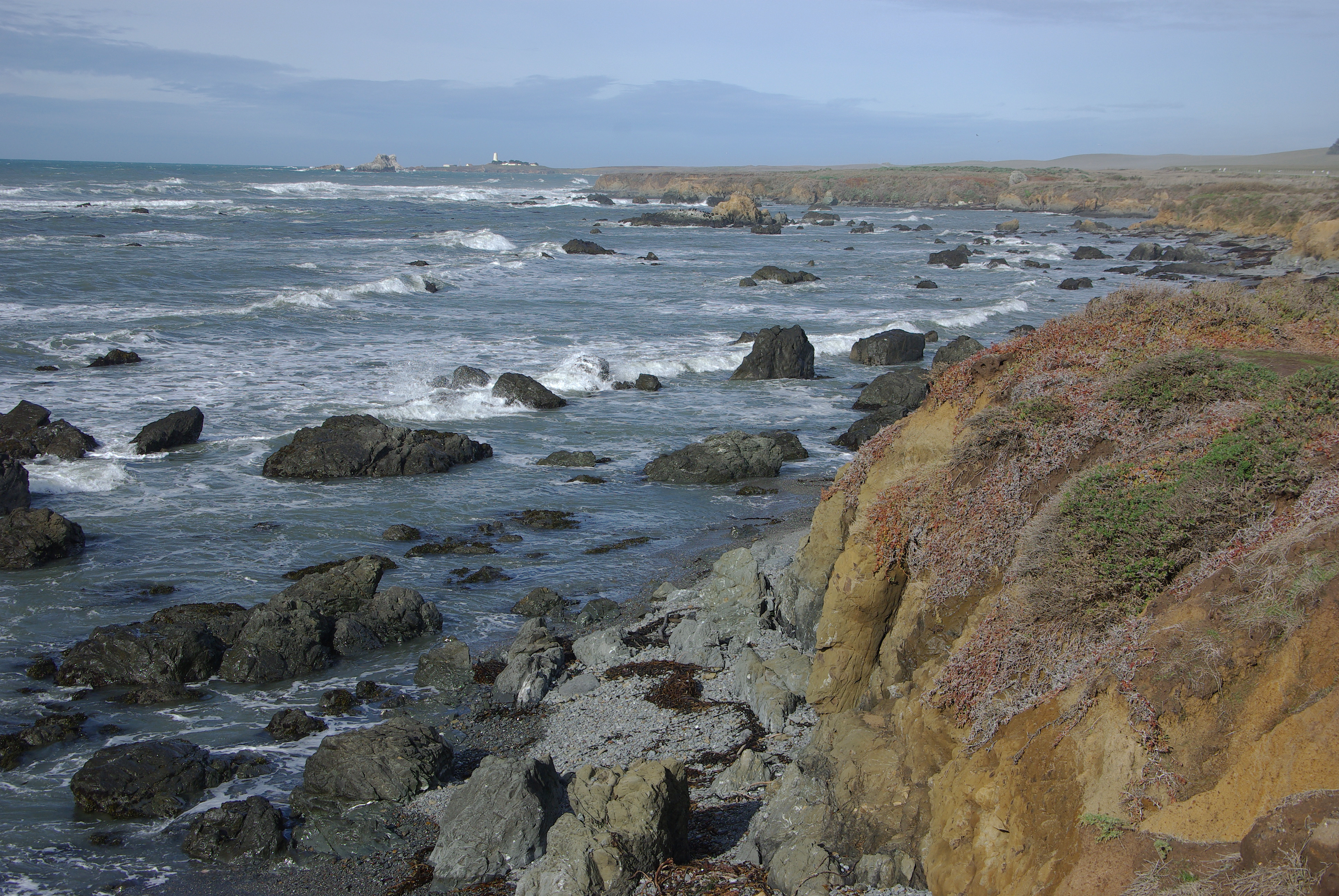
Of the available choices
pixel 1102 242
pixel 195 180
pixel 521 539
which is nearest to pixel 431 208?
pixel 195 180

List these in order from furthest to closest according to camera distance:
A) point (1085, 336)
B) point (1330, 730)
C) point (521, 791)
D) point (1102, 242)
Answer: point (1102, 242) → point (1085, 336) → point (521, 791) → point (1330, 730)

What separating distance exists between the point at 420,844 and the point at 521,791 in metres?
1.33

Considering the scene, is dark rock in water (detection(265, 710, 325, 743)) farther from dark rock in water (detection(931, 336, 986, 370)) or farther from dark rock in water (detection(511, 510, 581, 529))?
dark rock in water (detection(931, 336, 986, 370))

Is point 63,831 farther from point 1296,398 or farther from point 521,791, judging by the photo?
point 1296,398

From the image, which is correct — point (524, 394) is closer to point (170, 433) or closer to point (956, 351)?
point (170, 433)

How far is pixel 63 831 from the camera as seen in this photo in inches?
344

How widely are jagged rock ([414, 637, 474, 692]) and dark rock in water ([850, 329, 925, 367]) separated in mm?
22441

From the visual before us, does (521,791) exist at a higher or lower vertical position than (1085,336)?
lower

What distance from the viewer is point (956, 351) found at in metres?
28.6

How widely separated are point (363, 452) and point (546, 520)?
4.96 meters

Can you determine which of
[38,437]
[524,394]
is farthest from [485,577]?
A: [38,437]

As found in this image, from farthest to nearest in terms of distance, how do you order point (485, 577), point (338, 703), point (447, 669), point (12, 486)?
1. point (12, 486)
2. point (485, 577)
3. point (447, 669)
4. point (338, 703)

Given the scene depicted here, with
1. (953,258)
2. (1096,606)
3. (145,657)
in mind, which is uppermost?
(953,258)

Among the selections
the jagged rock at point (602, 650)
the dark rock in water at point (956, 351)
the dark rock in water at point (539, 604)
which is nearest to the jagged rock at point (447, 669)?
the jagged rock at point (602, 650)
